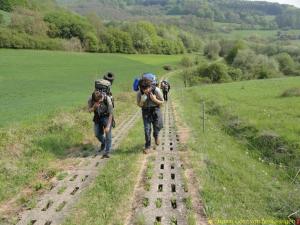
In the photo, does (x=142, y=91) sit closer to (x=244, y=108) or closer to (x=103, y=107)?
(x=103, y=107)

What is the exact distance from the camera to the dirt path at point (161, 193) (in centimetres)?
689

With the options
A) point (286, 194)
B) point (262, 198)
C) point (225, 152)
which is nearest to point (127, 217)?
A: point (262, 198)

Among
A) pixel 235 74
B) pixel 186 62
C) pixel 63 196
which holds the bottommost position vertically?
pixel 235 74

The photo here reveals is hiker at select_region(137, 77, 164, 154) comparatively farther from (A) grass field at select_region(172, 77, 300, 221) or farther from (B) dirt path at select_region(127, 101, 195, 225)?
(A) grass field at select_region(172, 77, 300, 221)

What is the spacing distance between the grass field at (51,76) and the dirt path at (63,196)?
9.02 m

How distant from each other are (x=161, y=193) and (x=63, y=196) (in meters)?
2.11

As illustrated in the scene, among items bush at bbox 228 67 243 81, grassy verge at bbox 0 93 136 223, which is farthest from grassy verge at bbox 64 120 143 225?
bush at bbox 228 67 243 81

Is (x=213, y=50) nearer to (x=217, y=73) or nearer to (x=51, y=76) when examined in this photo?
(x=217, y=73)

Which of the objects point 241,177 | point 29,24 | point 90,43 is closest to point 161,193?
point 241,177

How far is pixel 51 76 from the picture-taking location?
5303 centimetres

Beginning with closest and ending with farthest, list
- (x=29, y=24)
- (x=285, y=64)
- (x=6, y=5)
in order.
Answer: (x=29, y=24) < (x=285, y=64) < (x=6, y=5)

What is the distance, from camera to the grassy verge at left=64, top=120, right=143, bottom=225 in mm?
6926

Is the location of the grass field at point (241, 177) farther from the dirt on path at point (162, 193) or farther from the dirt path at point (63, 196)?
the dirt path at point (63, 196)

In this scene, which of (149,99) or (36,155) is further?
(149,99)
